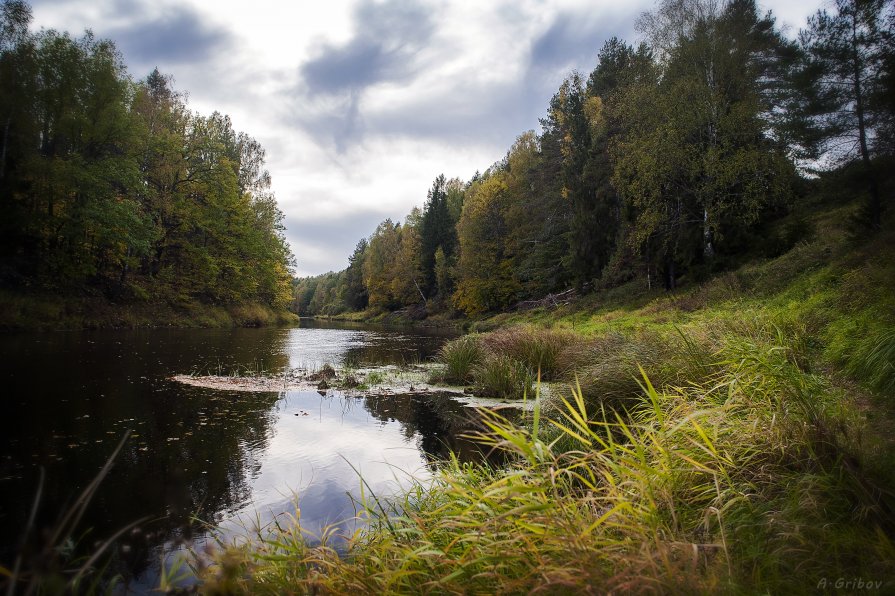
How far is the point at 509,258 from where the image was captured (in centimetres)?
3962

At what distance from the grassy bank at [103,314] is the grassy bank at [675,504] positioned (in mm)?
20917

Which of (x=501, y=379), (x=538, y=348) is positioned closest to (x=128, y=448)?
(x=501, y=379)

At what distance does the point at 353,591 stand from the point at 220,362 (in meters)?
12.3

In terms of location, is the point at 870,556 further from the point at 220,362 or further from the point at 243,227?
the point at 243,227

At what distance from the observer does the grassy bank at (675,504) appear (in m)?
1.89

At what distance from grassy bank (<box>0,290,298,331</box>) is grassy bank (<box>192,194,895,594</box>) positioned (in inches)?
824

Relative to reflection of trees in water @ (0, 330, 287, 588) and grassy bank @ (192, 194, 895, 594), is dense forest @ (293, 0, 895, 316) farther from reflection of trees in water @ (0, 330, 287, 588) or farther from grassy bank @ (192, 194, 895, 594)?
reflection of trees in water @ (0, 330, 287, 588)

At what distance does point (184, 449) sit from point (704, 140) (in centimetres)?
2148

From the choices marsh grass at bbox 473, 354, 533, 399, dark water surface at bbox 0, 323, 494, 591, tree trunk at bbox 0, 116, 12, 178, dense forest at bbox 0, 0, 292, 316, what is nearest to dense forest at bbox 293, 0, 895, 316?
marsh grass at bbox 473, 354, 533, 399

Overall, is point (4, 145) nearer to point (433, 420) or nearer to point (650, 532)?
point (433, 420)

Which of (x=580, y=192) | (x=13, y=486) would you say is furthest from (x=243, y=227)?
(x=13, y=486)

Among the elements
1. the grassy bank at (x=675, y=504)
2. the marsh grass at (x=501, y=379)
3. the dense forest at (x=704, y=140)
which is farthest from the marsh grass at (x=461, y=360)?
the dense forest at (x=704, y=140)

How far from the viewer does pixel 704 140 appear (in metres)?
18.9

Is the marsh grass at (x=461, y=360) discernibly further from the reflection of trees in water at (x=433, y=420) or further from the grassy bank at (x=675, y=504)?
the grassy bank at (x=675, y=504)
